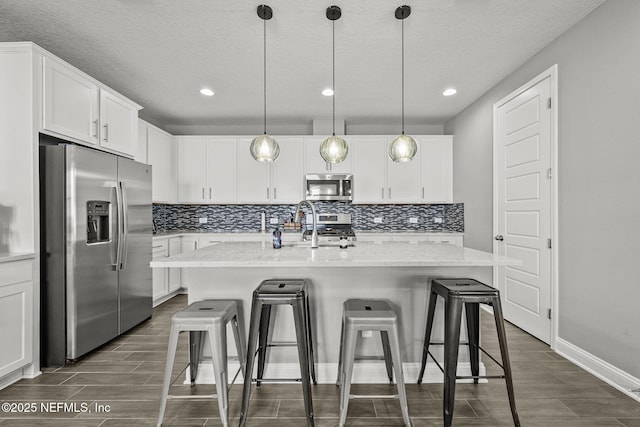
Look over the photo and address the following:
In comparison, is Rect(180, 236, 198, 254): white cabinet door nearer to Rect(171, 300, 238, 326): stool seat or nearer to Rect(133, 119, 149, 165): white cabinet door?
Rect(133, 119, 149, 165): white cabinet door

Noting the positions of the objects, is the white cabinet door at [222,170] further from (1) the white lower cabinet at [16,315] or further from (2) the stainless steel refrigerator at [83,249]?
(1) the white lower cabinet at [16,315]

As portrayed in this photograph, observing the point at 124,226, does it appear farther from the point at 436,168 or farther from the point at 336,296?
the point at 436,168

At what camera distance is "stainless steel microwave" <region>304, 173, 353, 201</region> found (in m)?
4.86

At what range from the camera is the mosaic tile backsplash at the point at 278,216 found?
5246 mm

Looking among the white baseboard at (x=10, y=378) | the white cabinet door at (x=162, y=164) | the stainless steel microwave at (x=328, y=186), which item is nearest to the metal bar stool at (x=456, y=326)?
the white baseboard at (x=10, y=378)

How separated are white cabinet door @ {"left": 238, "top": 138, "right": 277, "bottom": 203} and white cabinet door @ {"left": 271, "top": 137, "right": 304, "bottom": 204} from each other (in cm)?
11

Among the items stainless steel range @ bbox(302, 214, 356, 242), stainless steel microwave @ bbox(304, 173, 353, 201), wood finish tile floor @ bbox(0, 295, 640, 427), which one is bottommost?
wood finish tile floor @ bbox(0, 295, 640, 427)

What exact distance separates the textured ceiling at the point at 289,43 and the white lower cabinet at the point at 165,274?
1.88 metres

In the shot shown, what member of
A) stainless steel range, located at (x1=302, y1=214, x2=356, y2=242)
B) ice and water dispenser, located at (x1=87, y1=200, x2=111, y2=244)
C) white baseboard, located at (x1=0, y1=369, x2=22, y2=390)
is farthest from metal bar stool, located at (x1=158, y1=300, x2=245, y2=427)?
stainless steel range, located at (x1=302, y1=214, x2=356, y2=242)

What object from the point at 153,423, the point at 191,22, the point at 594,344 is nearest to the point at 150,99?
the point at 191,22

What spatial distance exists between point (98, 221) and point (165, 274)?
169 cm

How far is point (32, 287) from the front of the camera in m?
2.31

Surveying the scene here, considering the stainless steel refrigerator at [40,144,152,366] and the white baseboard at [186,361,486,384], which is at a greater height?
the stainless steel refrigerator at [40,144,152,366]

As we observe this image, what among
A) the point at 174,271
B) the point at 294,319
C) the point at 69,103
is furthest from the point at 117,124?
the point at 294,319
